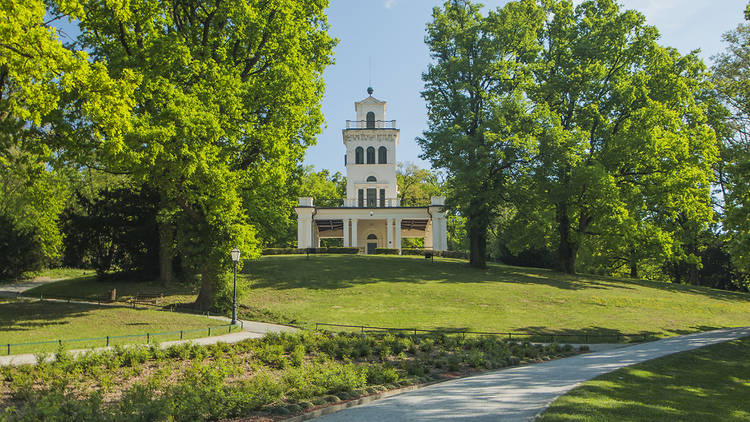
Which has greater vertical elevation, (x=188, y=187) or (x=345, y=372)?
(x=188, y=187)

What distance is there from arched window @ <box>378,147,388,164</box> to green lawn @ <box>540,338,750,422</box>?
133 feet

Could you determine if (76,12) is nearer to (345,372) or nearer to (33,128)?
(33,128)

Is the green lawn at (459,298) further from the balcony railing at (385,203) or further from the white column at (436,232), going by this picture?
the balcony railing at (385,203)

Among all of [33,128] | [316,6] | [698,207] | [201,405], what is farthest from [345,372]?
[698,207]

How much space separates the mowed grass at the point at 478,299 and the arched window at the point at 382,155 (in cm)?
1980

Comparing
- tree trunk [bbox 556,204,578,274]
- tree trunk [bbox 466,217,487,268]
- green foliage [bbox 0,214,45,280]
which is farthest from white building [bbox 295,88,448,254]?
green foliage [bbox 0,214,45,280]

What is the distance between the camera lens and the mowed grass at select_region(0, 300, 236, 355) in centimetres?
1533

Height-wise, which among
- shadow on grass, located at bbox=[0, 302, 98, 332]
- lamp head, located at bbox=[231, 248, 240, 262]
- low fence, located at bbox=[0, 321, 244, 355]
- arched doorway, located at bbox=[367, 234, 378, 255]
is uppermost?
Result: arched doorway, located at bbox=[367, 234, 378, 255]

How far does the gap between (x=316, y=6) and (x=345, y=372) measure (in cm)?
1861

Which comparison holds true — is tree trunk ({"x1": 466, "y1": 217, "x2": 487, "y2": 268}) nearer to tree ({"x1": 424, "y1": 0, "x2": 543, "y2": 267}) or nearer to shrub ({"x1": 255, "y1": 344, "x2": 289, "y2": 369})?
tree ({"x1": 424, "y1": 0, "x2": 543, "y2": 267})

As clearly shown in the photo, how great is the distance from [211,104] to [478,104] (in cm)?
2481

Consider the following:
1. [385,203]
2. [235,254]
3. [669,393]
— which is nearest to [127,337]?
[235,254]

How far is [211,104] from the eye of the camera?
60.8 ft

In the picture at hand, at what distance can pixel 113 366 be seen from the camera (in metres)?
11.9
